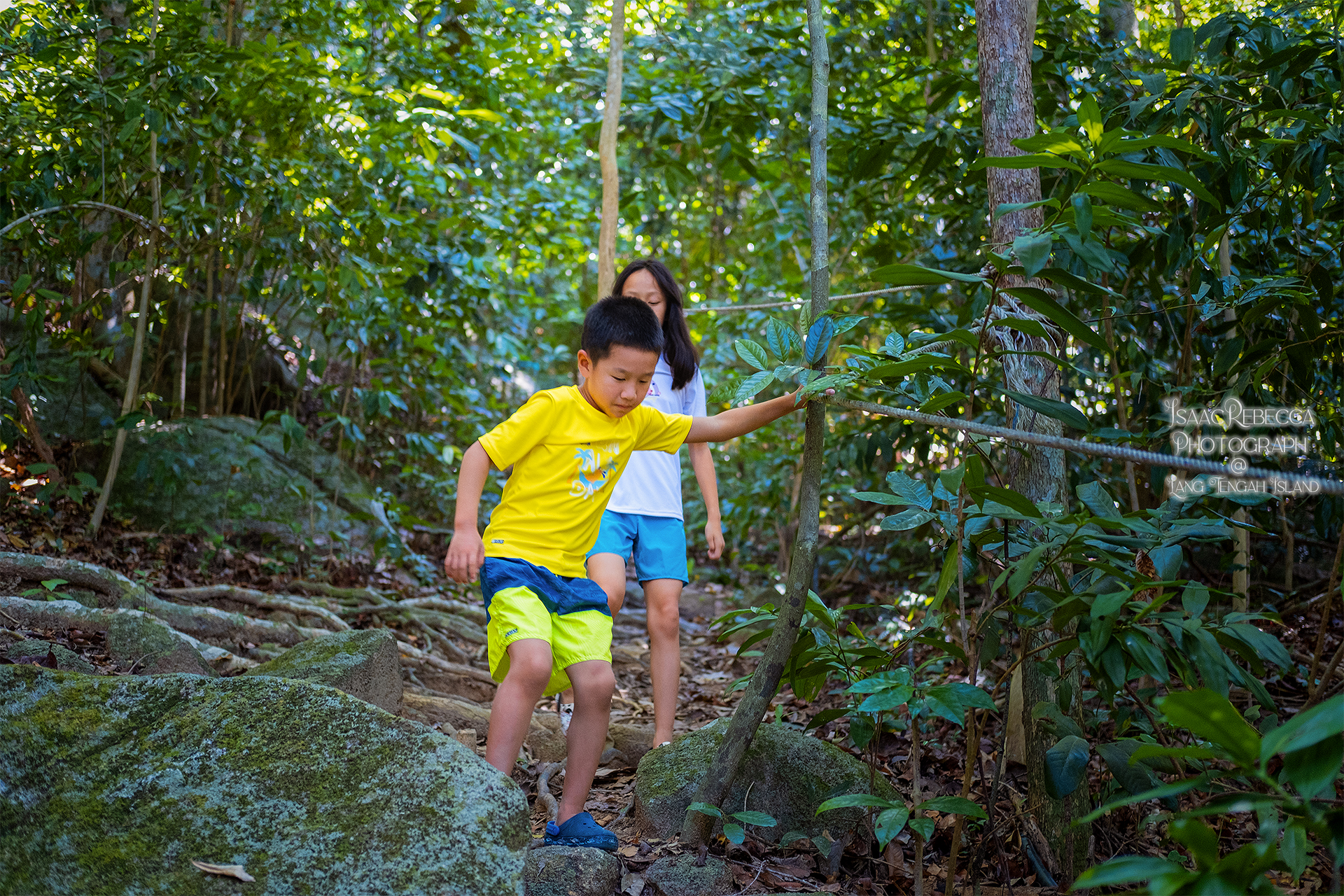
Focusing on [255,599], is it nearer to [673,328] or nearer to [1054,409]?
[673,328]

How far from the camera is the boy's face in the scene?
7.68 ft

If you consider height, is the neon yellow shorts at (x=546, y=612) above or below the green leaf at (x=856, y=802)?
above

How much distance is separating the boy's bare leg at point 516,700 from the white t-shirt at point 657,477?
95 centimetres

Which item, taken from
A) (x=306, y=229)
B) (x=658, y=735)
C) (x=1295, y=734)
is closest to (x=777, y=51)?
(x=306, y=229)

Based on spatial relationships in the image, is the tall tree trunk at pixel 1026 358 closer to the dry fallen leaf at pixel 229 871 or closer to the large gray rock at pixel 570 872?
the large gray rock at pixel 570 872

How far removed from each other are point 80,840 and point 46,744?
252 millimetres

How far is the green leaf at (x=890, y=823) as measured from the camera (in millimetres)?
1711

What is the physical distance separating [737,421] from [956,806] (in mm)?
1098

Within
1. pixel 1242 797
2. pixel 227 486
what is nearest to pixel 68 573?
pixel 227 486

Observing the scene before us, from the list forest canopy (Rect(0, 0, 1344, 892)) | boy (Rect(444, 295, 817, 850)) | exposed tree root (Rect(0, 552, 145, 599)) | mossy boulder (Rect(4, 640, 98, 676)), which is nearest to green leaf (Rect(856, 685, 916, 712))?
forest canopy (Rect(0, 0, 1344, 892))

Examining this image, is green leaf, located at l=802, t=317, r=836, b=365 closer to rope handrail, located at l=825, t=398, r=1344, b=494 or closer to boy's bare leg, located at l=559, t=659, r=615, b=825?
rope handrail, located at l=825, t=398, r=1344, b=494

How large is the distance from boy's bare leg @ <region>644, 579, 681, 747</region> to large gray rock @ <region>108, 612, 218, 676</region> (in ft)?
4.84

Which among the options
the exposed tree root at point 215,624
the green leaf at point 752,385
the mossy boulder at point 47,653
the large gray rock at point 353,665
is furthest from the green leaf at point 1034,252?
the exposed tree root at point 215,624

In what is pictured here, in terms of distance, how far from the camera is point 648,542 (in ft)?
10.2
